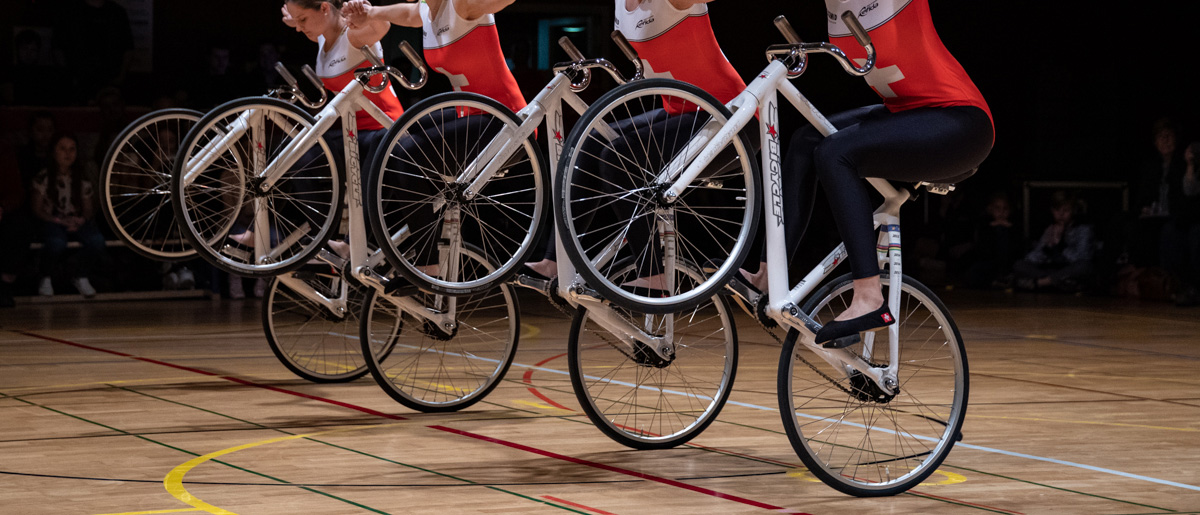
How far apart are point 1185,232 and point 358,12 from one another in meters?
7.52

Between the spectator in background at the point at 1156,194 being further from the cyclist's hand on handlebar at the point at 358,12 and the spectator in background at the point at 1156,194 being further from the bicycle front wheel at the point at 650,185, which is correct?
the cyclist's hand on handlebar at the point at 358,12

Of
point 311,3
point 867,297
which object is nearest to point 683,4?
point 867,297

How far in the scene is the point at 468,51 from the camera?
5.45 meters

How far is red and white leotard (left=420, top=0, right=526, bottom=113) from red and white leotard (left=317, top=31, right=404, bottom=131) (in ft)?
2.62

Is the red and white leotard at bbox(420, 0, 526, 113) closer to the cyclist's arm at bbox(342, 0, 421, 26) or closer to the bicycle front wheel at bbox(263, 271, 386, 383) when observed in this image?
the cyclist's arm at bbox(342, 0, 421, 26)

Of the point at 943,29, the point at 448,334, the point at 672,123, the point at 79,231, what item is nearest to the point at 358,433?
the point at 448,334

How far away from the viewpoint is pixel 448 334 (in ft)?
19.0

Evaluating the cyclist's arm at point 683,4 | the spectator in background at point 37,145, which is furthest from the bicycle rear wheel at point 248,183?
the spectator in background at point 37,145

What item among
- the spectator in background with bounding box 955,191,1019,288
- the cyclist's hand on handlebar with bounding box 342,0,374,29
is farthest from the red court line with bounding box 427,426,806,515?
the spectator in background with bounding box 955,191,1019,288

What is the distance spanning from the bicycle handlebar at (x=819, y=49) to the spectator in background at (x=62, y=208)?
7667 millimetres

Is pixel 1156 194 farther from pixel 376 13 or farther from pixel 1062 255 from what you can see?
pixel 376 13

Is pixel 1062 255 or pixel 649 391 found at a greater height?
pixel 1062 255

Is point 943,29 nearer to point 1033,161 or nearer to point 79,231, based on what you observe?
point 1033,161

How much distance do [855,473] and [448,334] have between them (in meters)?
2.06
